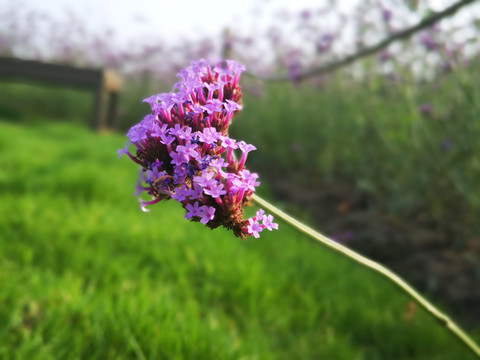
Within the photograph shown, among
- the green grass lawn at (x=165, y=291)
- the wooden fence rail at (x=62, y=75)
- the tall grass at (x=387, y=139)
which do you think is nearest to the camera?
the green grass lawn at (x=165, y=291)

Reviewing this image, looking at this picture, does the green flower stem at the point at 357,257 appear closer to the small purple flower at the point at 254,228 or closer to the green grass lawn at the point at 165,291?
the small purple flower at the point at 254,228

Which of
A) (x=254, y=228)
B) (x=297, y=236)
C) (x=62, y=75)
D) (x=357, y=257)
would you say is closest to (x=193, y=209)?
(x=254, y=228)

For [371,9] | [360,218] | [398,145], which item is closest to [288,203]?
[360,218]

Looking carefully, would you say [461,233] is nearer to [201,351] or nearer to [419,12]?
[419,12]

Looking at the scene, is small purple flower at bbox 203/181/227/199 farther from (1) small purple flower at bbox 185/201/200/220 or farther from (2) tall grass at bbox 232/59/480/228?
(2) tall grass at bbox 232/59/480/228

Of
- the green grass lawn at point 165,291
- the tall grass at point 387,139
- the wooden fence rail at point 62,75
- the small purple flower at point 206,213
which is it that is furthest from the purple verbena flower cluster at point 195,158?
the wooden fence rail at point 62,75

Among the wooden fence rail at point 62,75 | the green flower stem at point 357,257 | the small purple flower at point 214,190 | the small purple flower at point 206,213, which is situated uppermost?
the wooden fence rail at point 62,75

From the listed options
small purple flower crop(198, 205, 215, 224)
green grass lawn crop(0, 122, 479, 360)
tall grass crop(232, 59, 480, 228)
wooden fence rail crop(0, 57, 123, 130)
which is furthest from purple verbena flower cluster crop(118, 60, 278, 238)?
wooden fence rail crop(0, 57, 123, 130)
